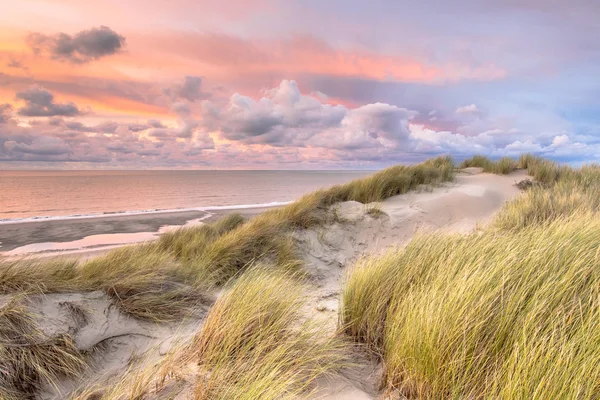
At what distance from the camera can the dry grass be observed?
2203 millimetres

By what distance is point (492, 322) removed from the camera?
72.6 inches

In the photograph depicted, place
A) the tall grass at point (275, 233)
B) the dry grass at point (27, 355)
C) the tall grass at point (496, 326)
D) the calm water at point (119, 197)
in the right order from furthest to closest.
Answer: the calm water at point (119, 197) → the tall grass at point (275, 233) → the dry grass at point (27, 355) → the tall grass at point (496, 326)

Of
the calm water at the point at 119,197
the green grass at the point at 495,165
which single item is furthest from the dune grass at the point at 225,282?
the green grass at the point at 495,165

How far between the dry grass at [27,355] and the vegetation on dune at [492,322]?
2.19m

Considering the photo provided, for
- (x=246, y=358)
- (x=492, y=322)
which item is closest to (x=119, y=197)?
(x=246, y=358)

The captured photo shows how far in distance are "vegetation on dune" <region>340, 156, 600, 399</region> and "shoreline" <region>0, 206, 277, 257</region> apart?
8.07m

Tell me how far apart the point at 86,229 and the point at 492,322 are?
463 inches

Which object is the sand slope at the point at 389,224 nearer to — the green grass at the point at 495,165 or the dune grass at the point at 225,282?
the dune grass at the point at 225,282

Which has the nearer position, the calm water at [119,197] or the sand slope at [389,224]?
the sand slope at [389,224]

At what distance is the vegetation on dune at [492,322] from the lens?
143cm

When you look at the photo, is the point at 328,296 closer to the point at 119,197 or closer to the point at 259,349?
the point at 259,349

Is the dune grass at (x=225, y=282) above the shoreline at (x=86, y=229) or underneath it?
above

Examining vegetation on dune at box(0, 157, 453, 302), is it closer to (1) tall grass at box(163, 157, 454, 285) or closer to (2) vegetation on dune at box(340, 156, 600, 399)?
(1) tall grass at box(163, 157, 454, 285)

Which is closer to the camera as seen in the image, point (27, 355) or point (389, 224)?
point (27, 355)
